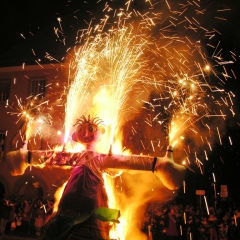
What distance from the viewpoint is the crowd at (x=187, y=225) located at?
450 inches

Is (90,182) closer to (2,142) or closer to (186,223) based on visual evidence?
(186,223)

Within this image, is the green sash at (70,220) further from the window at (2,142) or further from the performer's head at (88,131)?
the window at (2,142)

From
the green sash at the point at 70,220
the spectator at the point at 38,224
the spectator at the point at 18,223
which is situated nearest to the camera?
the green sash at the point at 70,220

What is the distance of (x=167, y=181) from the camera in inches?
225

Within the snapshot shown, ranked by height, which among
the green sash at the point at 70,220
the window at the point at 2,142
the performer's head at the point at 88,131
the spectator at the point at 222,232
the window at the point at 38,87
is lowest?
the spectator at the point at 222,232

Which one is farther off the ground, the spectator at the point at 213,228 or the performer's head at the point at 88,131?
the performer's head at the point at 88,131

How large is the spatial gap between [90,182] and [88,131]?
35.4 inches

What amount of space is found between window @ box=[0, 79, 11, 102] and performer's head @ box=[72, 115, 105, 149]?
17598mm

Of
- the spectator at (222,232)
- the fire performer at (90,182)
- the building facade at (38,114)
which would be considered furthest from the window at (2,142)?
the fire performer at (90,182)

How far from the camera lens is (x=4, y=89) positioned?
76.3 feet

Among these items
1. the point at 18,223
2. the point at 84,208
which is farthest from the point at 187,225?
the point at 84,208

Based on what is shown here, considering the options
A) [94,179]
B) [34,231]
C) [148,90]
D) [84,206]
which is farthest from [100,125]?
[148,90]

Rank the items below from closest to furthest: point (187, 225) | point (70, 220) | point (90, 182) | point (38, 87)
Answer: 1. point (70, 220)
2. point (90, 182)
3. point (187, 225)
4. point (38, 87)

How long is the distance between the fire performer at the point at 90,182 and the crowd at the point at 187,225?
621 cm
